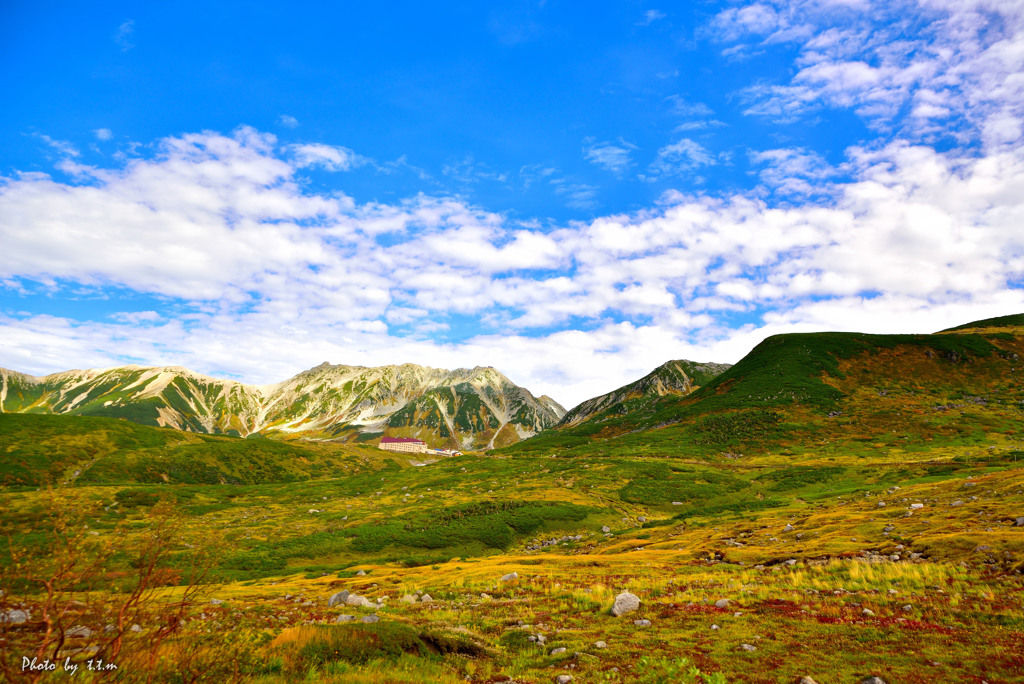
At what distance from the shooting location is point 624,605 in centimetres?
1547

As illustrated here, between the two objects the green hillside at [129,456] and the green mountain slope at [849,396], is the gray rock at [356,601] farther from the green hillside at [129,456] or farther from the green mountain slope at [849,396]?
the green hillside at [129,456]

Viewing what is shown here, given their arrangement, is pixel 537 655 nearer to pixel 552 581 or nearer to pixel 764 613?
pixel 764 613

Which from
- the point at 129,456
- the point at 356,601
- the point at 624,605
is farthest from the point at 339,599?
the point at 129,456

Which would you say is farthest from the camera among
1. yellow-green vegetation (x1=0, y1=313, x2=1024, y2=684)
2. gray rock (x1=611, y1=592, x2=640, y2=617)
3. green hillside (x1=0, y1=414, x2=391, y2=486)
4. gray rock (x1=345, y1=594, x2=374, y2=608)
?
green hillside (x1=0, y1=414, x2=391, y2=486)

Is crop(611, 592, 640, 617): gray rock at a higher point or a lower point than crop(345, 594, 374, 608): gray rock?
higher

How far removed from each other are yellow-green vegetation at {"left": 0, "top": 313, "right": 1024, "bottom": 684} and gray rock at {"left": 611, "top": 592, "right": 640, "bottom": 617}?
11.1 inches

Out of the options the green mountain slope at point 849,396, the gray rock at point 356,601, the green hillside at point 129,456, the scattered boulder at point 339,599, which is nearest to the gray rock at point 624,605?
the gray rock at point 356,601

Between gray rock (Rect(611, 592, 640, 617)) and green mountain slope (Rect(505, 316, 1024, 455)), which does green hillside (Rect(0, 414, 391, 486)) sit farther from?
gray rock (Rect(611, 592, 640, 617))

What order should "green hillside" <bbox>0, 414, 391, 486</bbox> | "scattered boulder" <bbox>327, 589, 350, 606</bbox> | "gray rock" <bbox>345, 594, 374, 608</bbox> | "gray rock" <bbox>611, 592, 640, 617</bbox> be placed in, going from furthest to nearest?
1. "green hillside" <bbox>0, 414, 391, 486</bbox>
2. "scattered boulder" <bbox>327, 589, 350, 606</bbox>
3. "gray rock" <bbox>345, 594, 374, 608</bbox>
4. "gray rock" <bbox>611, 592, 640, 617</bbox>

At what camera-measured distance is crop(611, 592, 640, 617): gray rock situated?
15.3 m

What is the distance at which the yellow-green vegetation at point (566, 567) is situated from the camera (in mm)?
8352

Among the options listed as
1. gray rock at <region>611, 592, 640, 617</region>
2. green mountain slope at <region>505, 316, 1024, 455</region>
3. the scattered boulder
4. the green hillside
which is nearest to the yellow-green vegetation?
the scattered boulder

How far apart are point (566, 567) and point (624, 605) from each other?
40.4 feet

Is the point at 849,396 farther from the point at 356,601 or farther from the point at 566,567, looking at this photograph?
the point at 356,601
